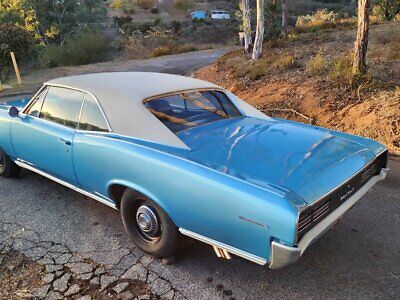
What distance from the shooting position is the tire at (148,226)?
2877mm

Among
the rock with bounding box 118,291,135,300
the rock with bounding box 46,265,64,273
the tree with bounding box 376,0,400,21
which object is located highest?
the tree with bounding box 376,0,400,21

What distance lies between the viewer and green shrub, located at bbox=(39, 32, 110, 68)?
23.5 meters

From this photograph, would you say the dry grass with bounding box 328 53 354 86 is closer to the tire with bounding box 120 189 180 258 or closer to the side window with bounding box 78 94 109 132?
the side window with bounding box 78 94 109 132

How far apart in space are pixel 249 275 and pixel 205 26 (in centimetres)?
4561

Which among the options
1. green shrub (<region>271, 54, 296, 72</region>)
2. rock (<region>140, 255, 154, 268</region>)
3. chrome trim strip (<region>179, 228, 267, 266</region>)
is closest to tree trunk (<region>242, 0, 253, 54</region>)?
green shrub (<region>271, 54, 296, 72</region>)

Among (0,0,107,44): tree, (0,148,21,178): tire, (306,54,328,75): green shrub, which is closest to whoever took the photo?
(0,148,21,178): tire

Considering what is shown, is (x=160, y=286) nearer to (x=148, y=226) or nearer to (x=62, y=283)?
(x=148, y=226)

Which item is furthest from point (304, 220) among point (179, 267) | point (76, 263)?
point (76, 263)

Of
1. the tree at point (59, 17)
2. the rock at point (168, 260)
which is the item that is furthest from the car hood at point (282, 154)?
the tree at point (59, 17)

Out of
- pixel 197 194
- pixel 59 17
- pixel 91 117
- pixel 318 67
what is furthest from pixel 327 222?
pixel 59 17

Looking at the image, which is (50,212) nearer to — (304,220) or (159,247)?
(159,247)

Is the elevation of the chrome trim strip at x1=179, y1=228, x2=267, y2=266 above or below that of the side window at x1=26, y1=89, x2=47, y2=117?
below

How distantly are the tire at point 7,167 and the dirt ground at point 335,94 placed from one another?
457cm

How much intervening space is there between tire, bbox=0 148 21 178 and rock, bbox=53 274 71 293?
2.24 metres
